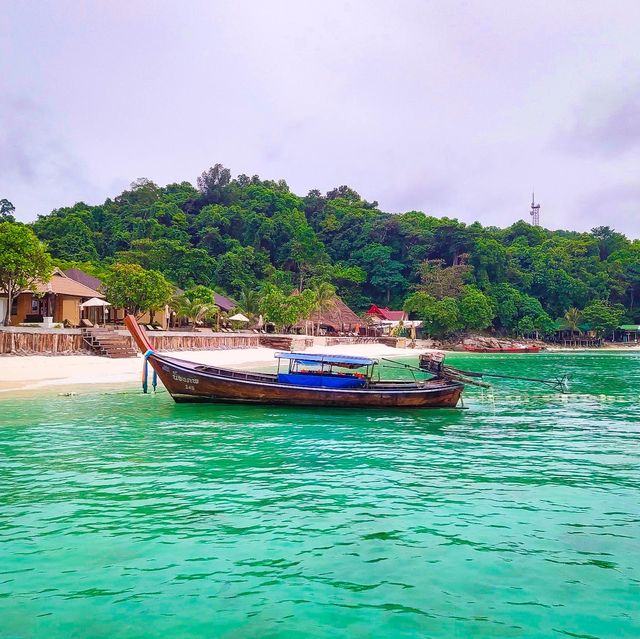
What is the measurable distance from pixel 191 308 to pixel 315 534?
4481cm

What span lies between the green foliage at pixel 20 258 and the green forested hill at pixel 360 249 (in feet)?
164

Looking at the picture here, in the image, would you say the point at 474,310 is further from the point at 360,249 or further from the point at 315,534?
the point at 315,534

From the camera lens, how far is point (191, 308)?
51.1 metres

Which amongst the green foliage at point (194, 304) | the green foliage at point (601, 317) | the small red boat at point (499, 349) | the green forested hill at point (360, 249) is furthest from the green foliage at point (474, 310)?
the green foliage at point (194, 304)

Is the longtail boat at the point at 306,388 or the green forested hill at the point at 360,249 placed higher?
the green forested hill at the point at 360,249

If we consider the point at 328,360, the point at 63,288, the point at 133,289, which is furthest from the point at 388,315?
the point at 328,360


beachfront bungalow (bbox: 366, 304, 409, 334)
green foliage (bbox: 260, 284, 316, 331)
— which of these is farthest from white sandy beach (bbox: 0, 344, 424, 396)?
beachfront bungalow (bbox: 366, 304, 409, 334)

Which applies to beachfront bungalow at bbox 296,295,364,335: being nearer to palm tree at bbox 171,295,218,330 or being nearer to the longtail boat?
palm tree at bbox 171,295,218,330

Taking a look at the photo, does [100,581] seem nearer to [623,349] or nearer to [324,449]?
[324,449]

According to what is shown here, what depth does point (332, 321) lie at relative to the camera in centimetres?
7781

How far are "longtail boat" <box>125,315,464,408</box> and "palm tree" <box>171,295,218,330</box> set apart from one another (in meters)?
31.0

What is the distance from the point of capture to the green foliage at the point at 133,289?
41531 mm

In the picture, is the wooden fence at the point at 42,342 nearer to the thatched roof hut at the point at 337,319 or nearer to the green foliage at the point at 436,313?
the thatched roof hut at the point at 337,319

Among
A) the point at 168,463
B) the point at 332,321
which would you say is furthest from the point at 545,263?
the point at 168,463
